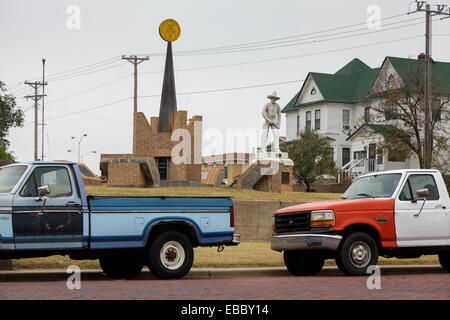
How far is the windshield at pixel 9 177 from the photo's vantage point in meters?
11.5

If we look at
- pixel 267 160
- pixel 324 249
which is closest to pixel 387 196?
pixel 324 249

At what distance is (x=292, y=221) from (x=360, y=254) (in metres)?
1.51

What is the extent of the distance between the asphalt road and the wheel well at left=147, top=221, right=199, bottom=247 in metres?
0.77

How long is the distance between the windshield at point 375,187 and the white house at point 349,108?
35.4 metres

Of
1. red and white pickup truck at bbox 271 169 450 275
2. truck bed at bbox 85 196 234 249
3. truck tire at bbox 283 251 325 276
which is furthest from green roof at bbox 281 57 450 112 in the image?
truck bed at bbox 85 196 234 249

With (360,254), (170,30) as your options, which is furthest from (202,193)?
(360,254)

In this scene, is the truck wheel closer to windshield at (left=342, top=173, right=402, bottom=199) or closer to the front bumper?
windshield at (left=342, top=173, right=402, bottom=199)

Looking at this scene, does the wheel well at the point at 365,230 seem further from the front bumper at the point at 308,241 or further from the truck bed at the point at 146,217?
the truck bed at the point at 146,217

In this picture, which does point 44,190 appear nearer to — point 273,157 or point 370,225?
point 370,225

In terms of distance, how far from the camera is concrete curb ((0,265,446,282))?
41.2 ft
